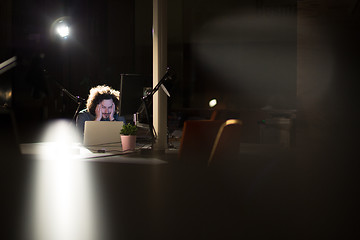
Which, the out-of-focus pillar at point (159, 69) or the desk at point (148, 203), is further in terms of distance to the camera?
the out-of-focus pillar at point (159, 69)

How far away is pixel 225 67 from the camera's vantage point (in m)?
8.16

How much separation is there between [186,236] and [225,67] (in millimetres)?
7483

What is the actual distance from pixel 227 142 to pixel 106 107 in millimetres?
1872

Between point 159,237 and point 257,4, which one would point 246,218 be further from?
point 257,4

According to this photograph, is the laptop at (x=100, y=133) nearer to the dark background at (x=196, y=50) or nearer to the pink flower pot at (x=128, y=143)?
the pink flower pot at (x=128, y=143)

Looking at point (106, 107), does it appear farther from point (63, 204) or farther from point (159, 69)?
point (63, 204)

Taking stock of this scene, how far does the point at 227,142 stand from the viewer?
1.89 meters

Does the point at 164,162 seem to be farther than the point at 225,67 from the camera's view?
No

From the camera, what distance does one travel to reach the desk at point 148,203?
0.89 metres

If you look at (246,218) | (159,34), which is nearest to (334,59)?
(159,34)

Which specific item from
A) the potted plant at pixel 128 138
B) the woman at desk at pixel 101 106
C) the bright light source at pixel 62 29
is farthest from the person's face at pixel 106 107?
the potted plant at pixel 128 138

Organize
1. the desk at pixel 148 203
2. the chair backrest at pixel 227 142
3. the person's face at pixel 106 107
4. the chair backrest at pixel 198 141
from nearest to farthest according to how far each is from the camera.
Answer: the desk at pixel 148 203 → the chair backrest at pixel 227 142 → the chair backrest at pixel 198 141 → the person's face at pixel 106 107

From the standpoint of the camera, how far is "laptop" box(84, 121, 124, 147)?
9.05ft

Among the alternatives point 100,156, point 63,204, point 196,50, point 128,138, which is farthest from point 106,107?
point 196,50
